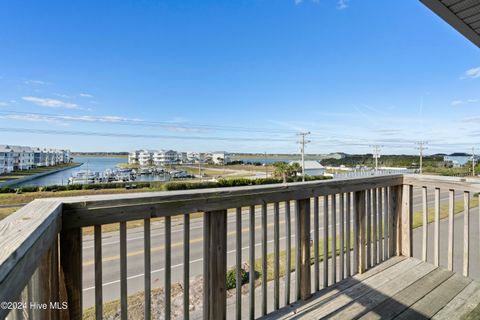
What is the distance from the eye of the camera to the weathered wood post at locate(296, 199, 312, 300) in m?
1.57

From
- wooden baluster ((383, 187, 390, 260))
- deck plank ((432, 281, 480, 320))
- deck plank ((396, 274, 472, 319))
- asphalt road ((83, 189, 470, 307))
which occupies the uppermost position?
wooden baluster ((383, 187, 390, 260))

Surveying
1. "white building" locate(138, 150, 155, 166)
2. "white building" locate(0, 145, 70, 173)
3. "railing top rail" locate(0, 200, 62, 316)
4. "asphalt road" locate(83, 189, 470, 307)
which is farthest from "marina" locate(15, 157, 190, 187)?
"railing top rail" locate(0, 200, 62, 316)

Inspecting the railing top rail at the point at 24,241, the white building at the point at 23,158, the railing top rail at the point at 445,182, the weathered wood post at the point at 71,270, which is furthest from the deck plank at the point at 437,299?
the white building at the point at 23,158

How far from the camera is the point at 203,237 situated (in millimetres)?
1263

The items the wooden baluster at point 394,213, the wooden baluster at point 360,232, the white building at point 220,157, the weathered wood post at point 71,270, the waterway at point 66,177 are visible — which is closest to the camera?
the weathered wood post at point 71,270

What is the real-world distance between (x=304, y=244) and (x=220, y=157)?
63.1 meters

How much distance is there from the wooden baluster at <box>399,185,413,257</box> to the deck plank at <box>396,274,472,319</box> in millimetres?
382

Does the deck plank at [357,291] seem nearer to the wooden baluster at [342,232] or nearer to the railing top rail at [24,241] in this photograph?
the wooden baluster at [342,232]

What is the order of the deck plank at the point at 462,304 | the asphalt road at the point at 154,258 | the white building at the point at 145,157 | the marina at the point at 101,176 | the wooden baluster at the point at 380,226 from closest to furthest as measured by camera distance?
the deck plank at the point at 462,304
the wooden baluster at the point at 380,226
the asphalt road at the point at 154,258
the marina at the point at 101,176
the white building at the point at 145,157

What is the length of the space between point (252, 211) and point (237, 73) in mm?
17949

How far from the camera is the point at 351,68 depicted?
1152 centimetres

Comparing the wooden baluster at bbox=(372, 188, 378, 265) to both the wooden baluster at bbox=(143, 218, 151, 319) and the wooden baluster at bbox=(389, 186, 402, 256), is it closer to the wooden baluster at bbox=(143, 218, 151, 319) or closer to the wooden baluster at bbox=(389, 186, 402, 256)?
the wooden baluster at bbox=(389, 186, 402, 256)

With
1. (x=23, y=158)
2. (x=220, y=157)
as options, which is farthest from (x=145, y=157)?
(x=23, y=158)

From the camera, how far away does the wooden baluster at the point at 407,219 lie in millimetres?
2256
